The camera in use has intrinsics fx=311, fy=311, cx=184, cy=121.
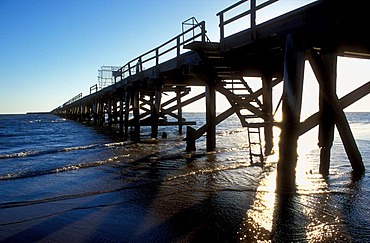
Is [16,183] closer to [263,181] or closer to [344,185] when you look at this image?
[263,181]

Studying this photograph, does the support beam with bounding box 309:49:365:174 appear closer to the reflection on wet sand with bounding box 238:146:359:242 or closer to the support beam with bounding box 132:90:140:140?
the reflection on wet sand with bounding box 238:146:359:242

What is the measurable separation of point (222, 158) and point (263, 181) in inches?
146

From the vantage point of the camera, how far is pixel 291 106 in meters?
5.74

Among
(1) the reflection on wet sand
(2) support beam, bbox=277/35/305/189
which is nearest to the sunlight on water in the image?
(1) the reflection on wet sand

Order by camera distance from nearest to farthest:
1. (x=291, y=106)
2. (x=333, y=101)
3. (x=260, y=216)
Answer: (x=260, y=216) → (x=291, y=106) → (x=333, y=101)

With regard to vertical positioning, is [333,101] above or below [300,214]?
above

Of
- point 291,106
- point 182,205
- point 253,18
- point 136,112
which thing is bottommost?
point 182,205

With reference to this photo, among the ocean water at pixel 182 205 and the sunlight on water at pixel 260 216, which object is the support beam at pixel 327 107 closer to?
the ocean water at pixel 182 205

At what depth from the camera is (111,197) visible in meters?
5.84

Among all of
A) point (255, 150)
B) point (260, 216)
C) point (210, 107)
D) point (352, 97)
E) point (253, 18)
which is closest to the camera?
point (260, 216)

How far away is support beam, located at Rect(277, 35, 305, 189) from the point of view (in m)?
5.73

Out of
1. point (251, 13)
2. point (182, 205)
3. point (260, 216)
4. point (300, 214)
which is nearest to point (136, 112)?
point (251, 13)

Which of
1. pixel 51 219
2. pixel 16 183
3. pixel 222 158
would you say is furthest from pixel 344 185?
pixel 16 183

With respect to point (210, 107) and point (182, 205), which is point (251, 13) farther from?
point (182, 205)
